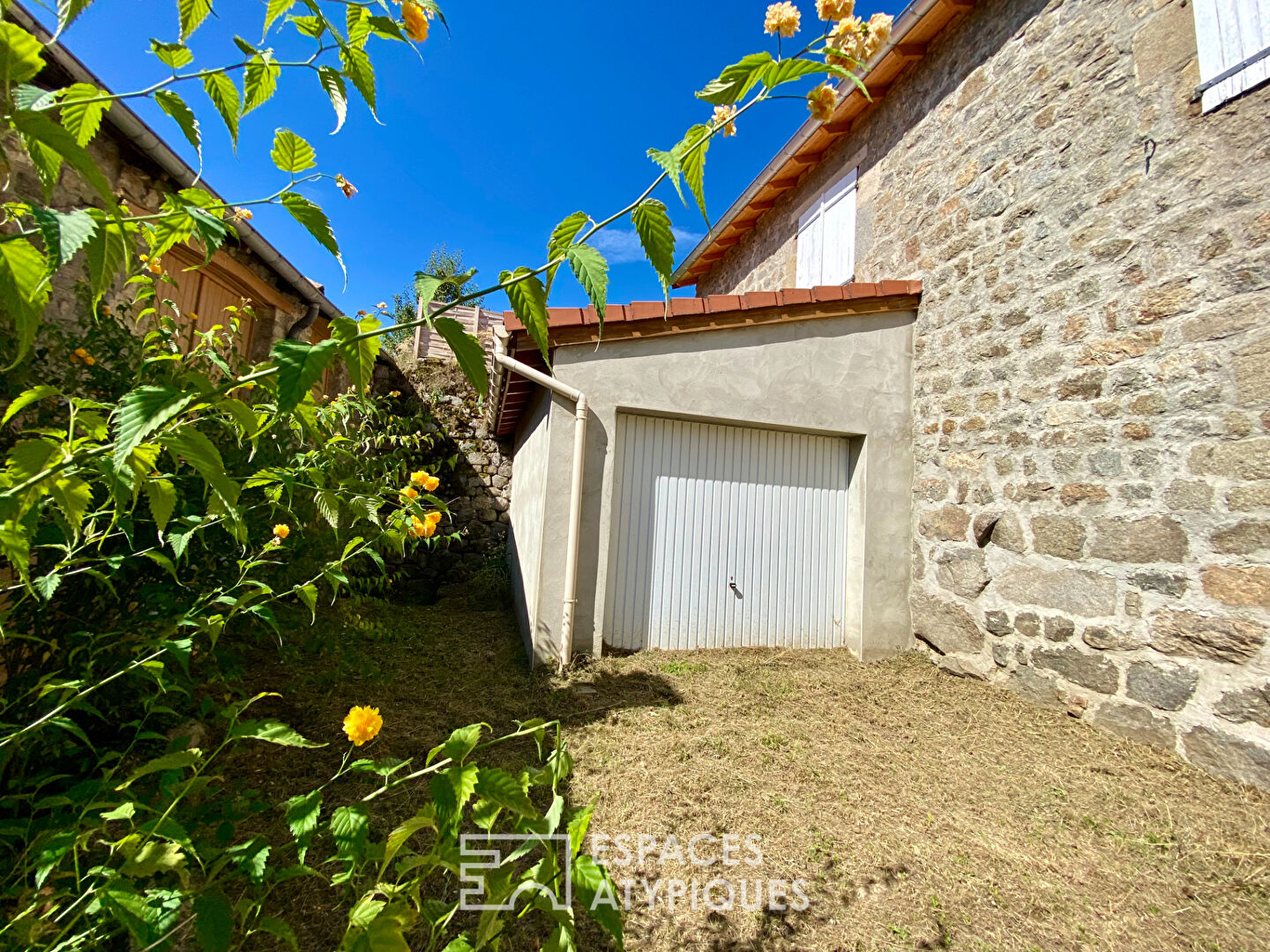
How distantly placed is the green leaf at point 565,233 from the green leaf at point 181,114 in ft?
1.67

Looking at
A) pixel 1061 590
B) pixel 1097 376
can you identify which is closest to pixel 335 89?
pixel 1097 376

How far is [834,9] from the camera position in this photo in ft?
3.30

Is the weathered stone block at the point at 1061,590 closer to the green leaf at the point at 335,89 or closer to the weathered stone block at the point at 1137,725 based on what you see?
the weathered stone block at the point at 1137,725

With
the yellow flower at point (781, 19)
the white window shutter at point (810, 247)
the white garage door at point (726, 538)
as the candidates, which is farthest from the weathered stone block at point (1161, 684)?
the white window shutter at point (810, 247)

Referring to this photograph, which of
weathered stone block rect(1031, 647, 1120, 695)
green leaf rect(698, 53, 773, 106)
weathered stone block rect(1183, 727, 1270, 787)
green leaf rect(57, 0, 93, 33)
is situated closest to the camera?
green leaf rect(57, 0, 93, 33)

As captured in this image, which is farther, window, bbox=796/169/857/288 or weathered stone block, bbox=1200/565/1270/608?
window, bbox=796/169/857/288

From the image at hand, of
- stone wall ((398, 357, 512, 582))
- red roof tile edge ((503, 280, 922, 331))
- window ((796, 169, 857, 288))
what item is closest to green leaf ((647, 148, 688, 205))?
red roof tile edge ((503, 280, 922, 331))

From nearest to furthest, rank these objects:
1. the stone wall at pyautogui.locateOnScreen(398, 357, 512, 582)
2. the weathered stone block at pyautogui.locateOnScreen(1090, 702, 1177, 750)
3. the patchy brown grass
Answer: the patchy brown grass < the weathered stone block at pyautogui.locateOnScreen(1090, 702, 1177, 750) < the stone wall at pyautogui.locateOnScreen(398, 357, 512, 582)

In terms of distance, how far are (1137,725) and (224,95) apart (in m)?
4.20

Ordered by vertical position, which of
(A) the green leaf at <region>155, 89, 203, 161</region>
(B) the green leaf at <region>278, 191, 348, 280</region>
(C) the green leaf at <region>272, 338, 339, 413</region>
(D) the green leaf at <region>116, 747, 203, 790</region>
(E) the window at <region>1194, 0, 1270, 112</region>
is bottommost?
(D) the green leaf at <region>116, 747, 203, 790</region>

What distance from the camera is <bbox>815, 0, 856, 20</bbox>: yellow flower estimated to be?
1.00 m

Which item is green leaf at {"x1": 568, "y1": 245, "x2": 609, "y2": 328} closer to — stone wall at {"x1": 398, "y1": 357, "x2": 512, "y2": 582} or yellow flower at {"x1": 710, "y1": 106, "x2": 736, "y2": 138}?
yellow flower at {"x1": 710, "y1": 106, "x2": 736, "y2": 138}

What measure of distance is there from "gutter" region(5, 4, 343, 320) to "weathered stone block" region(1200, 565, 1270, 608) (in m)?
4.42

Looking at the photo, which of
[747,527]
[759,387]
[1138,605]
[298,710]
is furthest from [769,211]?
[298,710]
